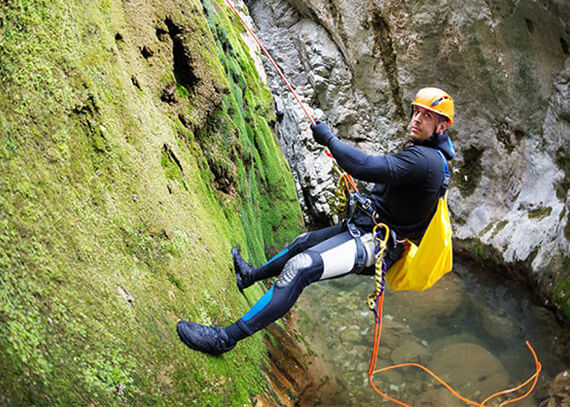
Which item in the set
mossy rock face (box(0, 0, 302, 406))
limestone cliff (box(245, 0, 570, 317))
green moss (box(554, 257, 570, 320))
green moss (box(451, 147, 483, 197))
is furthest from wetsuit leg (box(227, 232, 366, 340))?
green moss (box(451, 147, 483, 197))

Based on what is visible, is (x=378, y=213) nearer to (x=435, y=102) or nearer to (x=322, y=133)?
(x=322, y=133)

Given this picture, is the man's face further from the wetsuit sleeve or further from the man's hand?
the man's hand

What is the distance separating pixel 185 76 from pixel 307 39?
832 centimetres

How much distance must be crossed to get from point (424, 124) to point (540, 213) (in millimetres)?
5814

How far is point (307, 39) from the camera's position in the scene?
39.9 ft

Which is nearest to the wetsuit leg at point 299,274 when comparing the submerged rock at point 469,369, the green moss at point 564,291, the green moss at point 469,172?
the submerged rock at point 469,369

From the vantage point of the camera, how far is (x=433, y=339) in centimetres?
630

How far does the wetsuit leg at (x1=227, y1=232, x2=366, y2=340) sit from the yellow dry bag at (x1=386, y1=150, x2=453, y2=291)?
522 millimetres

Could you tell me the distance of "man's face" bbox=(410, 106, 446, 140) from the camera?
3668mm

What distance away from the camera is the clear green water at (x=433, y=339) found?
517cm

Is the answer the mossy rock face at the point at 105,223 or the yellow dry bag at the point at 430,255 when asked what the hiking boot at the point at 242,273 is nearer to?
the mossy rock face at the point at 105,223

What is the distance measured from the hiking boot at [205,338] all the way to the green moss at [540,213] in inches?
280

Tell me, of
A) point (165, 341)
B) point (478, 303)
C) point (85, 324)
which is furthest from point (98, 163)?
point (478, 303)

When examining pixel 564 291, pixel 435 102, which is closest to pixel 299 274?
pixel 435 102
